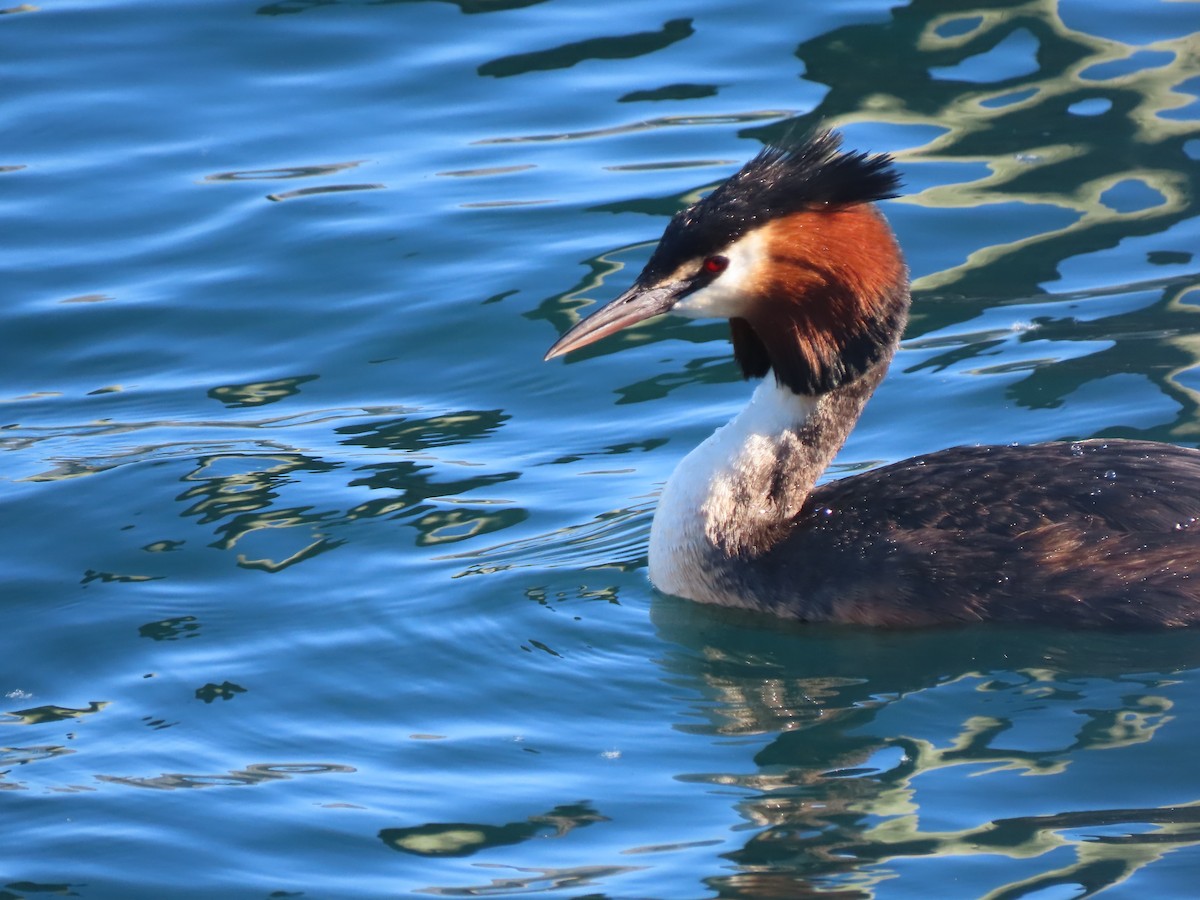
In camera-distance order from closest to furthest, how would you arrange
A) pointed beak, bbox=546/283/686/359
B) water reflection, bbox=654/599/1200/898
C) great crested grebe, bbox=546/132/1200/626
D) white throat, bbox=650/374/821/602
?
1. water reflection, bbox=654/599/1200/898
2. great crested grebe, bbox=546/132/1200/626
3. pointed beak, bbox=546/283/686/359
4. white throat, bbox=650/374/821/602

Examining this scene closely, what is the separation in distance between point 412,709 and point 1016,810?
2041 millimetres

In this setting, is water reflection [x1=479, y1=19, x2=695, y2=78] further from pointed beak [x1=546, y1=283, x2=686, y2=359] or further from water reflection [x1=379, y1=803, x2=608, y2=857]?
water reflection [x1=379, y1=803, x2=608, y2=857]

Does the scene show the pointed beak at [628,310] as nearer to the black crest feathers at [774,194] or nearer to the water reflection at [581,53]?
the black crest feathers at [774,194]

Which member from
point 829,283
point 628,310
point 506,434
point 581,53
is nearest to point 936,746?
point 829,283

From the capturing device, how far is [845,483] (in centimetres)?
732

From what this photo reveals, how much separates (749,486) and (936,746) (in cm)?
155

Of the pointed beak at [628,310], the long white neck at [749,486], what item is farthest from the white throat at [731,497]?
the pointed beak at [628,310]

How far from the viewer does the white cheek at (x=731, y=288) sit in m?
7.02

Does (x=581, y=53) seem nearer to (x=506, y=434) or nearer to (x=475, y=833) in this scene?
(x=506, y=434)

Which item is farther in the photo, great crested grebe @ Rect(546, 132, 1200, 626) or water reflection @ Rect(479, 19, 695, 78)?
water reflection @ Rect(479, 19, 695, 78)

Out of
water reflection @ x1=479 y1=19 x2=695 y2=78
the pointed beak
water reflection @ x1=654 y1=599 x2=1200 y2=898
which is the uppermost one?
water reflection @ x1=479 y1=19 x2=695 y2=78

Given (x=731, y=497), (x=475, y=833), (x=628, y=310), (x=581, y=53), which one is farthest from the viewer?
(x=581, y=53)

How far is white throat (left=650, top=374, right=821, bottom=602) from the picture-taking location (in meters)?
7.21

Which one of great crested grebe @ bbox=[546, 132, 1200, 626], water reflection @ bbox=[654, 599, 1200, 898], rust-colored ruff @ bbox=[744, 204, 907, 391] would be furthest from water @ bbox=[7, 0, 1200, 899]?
rust-colored ruff @ bbox=[744, 204, 907, 391]
